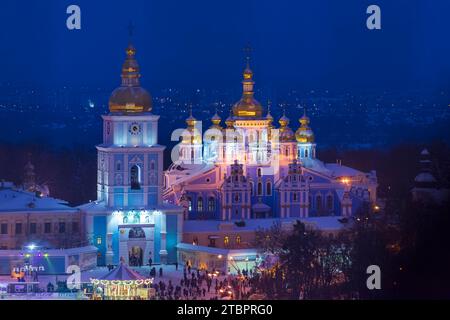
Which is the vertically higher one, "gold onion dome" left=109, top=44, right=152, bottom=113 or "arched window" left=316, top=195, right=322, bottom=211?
"gold onion dome" left=109, top=44, right=152, bottom=113

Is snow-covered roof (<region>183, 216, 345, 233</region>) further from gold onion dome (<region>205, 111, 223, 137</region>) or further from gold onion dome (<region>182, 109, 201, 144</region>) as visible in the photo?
gold onion dome (<region>182, 109, 201, 144</region>)

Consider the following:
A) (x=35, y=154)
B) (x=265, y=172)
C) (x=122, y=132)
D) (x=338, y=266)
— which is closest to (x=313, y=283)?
(x=338, y=266)

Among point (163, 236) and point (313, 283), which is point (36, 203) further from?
point (313, 283)

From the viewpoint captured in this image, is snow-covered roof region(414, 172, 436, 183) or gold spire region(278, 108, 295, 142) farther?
gold spire region(278, 108, 295, 142)

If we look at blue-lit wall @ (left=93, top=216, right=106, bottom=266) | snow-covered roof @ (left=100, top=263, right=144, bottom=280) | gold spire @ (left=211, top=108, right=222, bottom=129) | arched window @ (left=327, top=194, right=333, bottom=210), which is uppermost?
gold spire @ (left=211, top=108, right=222, bottom=129)

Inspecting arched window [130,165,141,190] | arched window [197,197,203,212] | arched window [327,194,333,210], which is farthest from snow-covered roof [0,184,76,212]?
arched window [327,194,333,210]

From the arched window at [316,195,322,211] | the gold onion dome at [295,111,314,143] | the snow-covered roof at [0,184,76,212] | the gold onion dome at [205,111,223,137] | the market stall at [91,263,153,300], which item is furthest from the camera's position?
the gold onion dome at [295,111,314,143]

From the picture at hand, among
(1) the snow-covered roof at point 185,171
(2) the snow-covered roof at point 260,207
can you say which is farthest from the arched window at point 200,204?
(2) the snow-covered roof at point 260,207

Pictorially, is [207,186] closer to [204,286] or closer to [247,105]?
[247,105]
